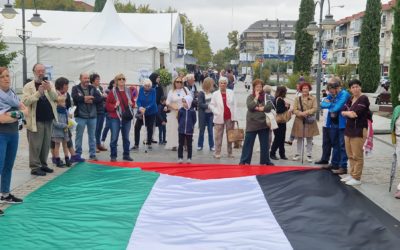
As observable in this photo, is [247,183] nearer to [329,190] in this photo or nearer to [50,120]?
[329,190]

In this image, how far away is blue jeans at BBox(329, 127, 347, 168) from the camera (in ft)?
31.0

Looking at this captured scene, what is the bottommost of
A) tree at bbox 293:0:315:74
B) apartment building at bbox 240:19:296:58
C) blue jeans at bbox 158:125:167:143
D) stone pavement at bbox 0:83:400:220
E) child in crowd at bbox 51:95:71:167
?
stone pavement at bbox 0:83:400:220

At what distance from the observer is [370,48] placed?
39.9 meters

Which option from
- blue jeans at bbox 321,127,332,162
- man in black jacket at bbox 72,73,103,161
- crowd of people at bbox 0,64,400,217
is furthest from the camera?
man in black jacket at bbox 72,73,103,161

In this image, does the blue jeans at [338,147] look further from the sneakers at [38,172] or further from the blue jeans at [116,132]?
the sneakers at [38,172]

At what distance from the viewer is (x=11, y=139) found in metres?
6.77

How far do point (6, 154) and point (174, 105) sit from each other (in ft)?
16.7

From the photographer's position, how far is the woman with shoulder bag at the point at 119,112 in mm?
10500

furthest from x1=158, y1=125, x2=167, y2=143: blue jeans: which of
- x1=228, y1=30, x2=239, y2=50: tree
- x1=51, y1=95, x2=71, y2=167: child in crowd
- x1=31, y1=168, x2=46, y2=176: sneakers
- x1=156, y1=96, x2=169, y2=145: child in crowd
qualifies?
x1=228, y1=30, x2=239, y2=50: tree

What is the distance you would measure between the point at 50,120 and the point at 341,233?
217 inches

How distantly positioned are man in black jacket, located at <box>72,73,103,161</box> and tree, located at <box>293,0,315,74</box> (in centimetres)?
3957


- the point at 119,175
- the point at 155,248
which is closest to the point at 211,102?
the point at 119,175

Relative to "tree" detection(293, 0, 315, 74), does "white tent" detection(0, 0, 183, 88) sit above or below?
below

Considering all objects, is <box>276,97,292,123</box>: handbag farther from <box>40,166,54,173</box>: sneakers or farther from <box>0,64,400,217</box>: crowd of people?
<box>40,166,54,173</box>: sneakers
